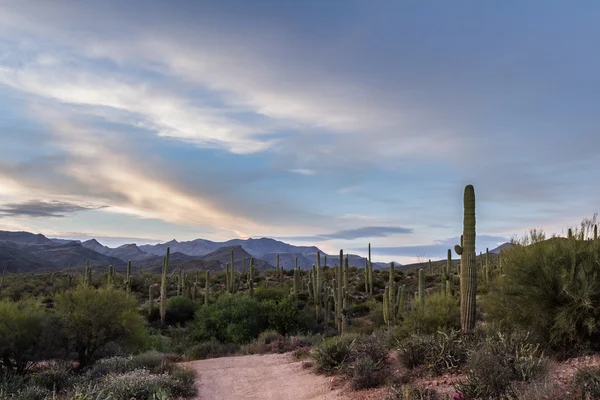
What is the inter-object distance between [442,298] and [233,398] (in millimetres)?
8243

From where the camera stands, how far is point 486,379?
8.82 m

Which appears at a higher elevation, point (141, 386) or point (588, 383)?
point (588, 383)

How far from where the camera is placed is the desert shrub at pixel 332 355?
13547mm

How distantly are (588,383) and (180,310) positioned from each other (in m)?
27.8

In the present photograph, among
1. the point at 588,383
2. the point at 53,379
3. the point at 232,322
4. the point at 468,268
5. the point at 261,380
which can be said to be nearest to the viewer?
the point at 588,383

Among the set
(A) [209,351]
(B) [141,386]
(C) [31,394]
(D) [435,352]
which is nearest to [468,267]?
(D) [435,352]

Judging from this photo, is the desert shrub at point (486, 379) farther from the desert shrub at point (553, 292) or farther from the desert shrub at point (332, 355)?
the desert shrub at point (332, 355)

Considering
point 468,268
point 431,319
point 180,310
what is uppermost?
point 468,268

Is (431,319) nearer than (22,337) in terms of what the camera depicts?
No

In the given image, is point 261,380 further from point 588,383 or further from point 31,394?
point 588,383

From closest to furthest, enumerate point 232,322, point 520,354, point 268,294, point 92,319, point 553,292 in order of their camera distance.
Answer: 1. point 520,354
2. point 553,292
3. point 92,319
4. point 232,322
5. point 268,294

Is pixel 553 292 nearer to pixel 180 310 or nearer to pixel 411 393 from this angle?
pixel 411 393

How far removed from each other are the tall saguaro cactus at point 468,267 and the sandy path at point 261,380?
4.57 m

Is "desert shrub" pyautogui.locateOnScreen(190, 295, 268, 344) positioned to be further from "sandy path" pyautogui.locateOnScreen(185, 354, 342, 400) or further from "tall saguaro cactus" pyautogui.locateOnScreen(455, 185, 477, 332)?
"tall saguaro cactus" pyautogui.locateOnScreen(455, 185, 477, 332)
